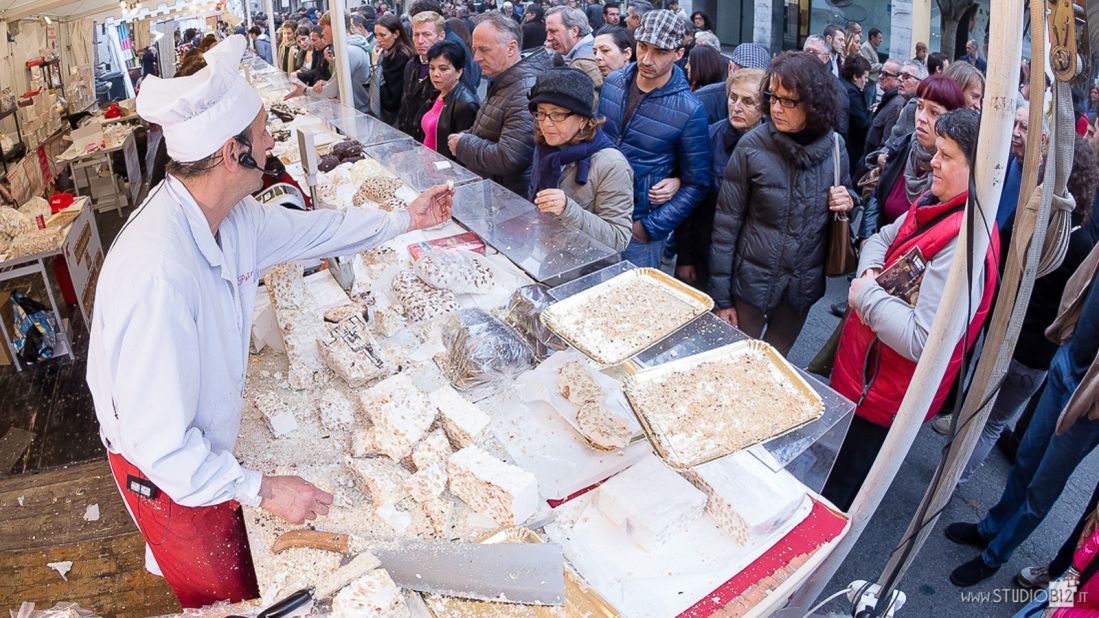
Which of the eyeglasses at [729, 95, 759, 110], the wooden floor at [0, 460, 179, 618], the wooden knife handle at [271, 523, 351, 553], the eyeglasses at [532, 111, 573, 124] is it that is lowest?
the wooden floor at [0, 460, 179, 618]

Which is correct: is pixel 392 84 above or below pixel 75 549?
above

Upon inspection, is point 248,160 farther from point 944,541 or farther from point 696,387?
point 944,541

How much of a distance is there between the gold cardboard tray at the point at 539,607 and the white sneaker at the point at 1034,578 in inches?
79.1

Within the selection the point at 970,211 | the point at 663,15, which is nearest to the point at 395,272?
the point at 663,15

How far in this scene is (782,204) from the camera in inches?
108

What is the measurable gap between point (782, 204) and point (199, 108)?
203 cm

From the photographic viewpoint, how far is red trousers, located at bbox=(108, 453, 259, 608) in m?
1.89

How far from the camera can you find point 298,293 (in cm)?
243

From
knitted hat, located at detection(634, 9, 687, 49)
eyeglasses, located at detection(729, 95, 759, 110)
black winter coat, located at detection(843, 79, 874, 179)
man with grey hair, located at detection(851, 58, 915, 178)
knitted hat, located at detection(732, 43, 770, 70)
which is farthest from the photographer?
black winter coat, located at detection(843, 79, 874, 179)

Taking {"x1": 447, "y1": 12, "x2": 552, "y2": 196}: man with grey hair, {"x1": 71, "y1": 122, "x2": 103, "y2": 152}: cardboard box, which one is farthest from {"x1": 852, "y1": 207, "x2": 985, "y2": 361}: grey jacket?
{"x1": 71, "y1": 122, "x2": 103, "y2": 152}: cardboard box

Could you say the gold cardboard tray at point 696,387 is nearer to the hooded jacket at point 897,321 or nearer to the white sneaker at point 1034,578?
the hooded jacket at point 897,321

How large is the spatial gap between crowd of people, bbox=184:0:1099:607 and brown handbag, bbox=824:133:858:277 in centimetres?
1

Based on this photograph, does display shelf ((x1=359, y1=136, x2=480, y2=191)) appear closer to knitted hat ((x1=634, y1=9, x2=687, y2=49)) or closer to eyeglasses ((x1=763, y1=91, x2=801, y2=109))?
knitted hat ((x1=634, y1=9, x2=687, y2=49))

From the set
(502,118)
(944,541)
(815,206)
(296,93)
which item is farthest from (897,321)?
(296,93)
